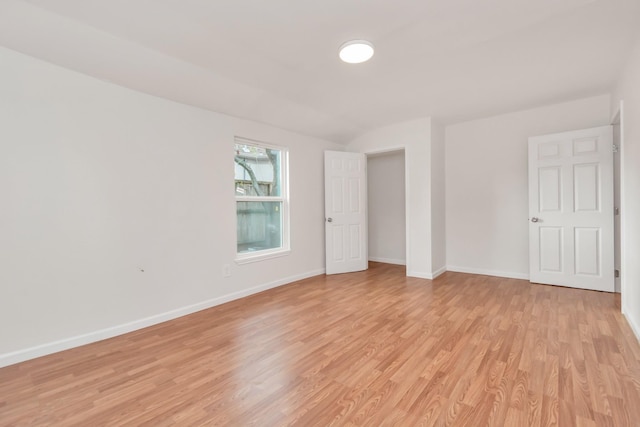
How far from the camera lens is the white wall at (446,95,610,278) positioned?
4004mm

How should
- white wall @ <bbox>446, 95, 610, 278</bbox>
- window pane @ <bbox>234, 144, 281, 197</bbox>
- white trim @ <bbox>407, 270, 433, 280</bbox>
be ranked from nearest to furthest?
window pane @ <bbox>234, 144, 281, 197</bbox> < white wall @ <bbox>446, 95, 610, 278</bbox> < white trim @ <bbox>407, 270, 433, 280</bbox>

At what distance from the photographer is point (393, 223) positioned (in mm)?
5672

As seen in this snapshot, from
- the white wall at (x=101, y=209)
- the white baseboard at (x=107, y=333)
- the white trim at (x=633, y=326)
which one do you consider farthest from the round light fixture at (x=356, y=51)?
the white trim at (x=633, y=326)

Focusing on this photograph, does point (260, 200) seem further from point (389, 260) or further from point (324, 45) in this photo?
point (389, 260)

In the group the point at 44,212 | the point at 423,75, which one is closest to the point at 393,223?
the point at 423,75

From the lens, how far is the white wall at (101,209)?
2.13 m

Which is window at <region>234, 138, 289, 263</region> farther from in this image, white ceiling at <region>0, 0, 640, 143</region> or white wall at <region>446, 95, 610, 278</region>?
white wall at <region>446, 95, 610, 278</region>

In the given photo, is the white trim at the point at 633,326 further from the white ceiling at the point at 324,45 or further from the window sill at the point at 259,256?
the window sill at the point at 259,256

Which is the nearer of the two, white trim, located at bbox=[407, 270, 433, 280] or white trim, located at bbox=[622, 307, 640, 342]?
white trim, located at bbox=[622, 307, 640, 342]

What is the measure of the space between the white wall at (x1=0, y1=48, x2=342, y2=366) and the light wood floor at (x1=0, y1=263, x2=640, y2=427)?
294 mm

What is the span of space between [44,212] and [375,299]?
3.20 meters

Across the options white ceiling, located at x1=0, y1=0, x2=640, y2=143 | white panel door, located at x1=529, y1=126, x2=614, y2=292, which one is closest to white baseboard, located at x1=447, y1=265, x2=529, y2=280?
white panel door, located at x1=529, y1=126, x2=614, y2=292

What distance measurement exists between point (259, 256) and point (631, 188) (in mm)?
3812

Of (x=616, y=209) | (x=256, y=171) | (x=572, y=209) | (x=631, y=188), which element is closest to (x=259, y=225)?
(x=256, y=171)
